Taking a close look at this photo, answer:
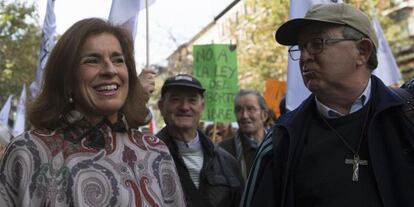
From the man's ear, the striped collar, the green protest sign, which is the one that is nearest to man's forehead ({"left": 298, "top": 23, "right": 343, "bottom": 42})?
the man's ear

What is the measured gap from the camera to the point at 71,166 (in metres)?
2.49

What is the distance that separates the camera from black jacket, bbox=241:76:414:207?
2.55 metres

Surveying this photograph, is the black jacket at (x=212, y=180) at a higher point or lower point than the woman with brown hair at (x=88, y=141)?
lower

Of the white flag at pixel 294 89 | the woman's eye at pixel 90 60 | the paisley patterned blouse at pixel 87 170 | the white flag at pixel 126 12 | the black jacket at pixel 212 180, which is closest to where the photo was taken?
the paisley patterned blouse at pixel 87 170

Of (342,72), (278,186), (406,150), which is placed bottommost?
(278,186)

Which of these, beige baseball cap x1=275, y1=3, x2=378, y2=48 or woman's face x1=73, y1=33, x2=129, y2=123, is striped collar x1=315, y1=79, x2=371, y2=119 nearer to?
beige baseball cap x1=275, y1=3, x2=378, y2=48

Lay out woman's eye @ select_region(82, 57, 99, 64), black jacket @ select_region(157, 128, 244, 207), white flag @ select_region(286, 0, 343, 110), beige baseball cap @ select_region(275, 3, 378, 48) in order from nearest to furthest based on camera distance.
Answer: woman's eye @ select_region(82, 57, 99, 64)
beige baseball cap @ select_region(275, 3, 378, 48)
black jacket @ select_region(157, 128, 244, 207)
white flag @ select_region(286, 0, 343, 110)

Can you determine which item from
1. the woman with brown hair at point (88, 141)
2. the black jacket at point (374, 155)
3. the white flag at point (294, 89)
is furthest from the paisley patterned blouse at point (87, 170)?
the white flag at point (294, 89)

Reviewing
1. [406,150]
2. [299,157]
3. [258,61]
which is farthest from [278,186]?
[258,61]

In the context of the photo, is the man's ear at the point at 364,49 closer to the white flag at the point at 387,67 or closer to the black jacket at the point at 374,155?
the black jacket at the point at 374,155

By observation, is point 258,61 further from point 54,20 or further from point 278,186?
point 278,186

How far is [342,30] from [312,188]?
764 mm

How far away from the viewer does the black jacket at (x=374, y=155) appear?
2551 millimetres

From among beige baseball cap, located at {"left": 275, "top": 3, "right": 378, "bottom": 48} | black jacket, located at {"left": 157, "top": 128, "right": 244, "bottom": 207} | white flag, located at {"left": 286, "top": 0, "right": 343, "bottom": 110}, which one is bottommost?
black jacket, located at {"left": 157, "top": 128, "right": 244, "bottom": 207}
